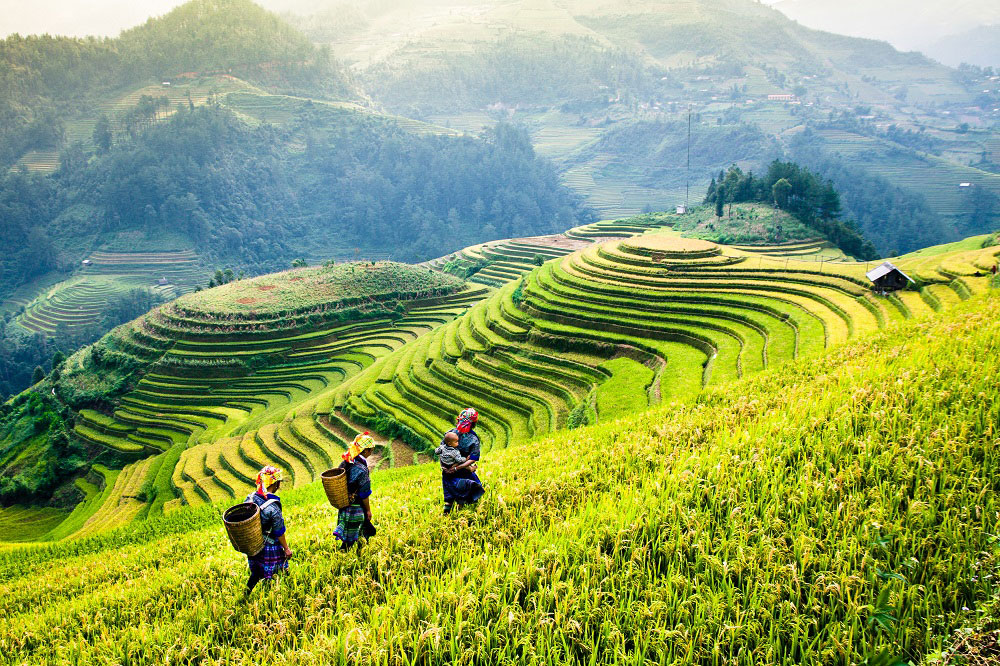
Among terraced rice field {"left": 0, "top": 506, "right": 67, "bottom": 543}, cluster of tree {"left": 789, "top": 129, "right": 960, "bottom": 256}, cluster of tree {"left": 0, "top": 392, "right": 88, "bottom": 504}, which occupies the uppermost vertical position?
cluster of tree {"left": 789, "top": 129, "right": 960, "bottom": 256}

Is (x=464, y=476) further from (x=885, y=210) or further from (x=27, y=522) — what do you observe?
(x=885, y=210)

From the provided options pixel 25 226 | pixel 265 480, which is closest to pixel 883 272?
pixel 265 480

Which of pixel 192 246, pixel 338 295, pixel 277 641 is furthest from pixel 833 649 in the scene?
pixel 192 246

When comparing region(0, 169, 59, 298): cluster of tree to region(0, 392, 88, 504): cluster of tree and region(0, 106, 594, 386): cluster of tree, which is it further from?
region(0, 392, 88, 504): cluster of tree

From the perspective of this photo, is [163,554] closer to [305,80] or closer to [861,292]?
[861,292]

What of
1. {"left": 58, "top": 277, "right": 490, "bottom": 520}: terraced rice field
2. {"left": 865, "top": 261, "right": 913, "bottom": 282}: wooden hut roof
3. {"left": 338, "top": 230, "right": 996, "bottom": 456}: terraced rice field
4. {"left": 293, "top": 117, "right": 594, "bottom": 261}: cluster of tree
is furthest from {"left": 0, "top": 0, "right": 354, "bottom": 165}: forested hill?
{"left": 865, "top": 261, "right": 913, "bottom": 282}: wooden hut roof

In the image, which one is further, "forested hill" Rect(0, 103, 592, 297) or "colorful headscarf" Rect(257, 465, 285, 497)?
"forested hill" Rect(0, 103, 592, 297)

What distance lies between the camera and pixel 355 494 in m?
6.10

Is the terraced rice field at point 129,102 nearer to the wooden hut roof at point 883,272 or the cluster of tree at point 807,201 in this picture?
the cluster of tree at point 807,201

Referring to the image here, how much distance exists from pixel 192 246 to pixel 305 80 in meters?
91.2

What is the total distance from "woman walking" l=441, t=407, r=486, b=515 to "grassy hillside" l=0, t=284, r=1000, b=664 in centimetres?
28

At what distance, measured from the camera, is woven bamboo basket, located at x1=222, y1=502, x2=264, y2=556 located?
5301 millimetres

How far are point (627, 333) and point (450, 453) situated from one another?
762 inches

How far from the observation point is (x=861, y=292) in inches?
838
